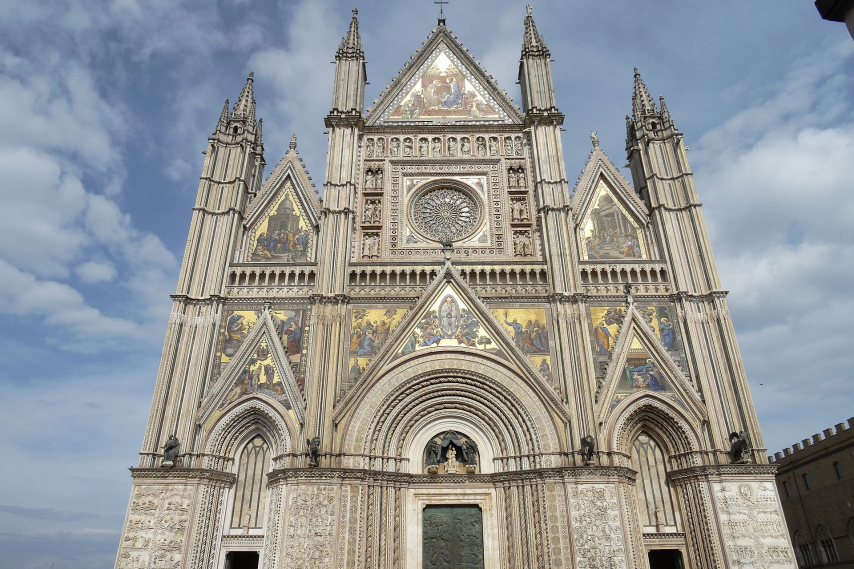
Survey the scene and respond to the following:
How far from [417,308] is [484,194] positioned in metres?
6.00

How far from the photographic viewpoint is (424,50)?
25516 mm

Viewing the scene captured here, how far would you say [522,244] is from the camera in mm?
20906

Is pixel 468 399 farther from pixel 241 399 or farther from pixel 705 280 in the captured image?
pixel 705 280

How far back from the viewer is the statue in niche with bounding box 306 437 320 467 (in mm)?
16344

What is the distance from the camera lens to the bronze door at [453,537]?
16.6 meters

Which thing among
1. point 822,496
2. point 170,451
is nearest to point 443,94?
point 170,451

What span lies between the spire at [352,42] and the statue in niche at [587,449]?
1849 cm

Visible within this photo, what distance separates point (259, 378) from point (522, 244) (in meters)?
10.4

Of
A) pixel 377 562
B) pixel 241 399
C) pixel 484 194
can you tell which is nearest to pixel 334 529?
pixel 377 562

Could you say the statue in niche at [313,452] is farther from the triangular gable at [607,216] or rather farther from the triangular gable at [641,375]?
the triangular gable at [607,216]

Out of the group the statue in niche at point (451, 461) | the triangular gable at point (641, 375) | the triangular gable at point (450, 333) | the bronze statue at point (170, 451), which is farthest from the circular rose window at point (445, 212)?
the bronze statue at point (170, 451)

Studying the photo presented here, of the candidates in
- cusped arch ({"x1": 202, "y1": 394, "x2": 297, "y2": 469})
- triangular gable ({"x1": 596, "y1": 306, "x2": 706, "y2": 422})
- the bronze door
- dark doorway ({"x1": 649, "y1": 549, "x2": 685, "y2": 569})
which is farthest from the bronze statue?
dark doorway ({"x1": 649, "y1": 549, "x2": 685, "y2": 569})

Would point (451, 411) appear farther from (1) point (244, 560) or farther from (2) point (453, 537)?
(1) point (244, 560)

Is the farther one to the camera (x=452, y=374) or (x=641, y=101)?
(x=641, y=101)
